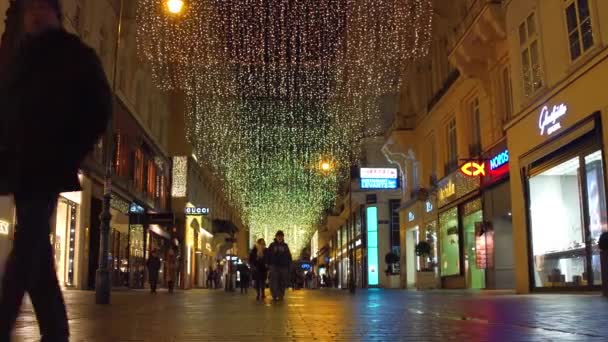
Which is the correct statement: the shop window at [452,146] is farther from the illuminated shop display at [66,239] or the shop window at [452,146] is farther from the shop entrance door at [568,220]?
the illuminated shop display at [66,239]

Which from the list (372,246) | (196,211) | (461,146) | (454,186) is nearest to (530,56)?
(461,146)

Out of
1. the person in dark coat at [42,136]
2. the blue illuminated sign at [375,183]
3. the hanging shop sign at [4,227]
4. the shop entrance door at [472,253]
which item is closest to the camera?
the person in dark coat at [42,136]

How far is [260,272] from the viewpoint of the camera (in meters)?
19.3

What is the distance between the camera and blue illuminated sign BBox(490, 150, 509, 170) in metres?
21.2

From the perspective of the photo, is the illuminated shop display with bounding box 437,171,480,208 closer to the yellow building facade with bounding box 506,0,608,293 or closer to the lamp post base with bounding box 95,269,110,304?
the yellow building facade with bounding box 506,0,608,293

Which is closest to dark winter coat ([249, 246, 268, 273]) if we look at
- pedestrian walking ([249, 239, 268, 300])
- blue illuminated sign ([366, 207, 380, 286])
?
pedestrian walking ([249, 239, 268, 300])

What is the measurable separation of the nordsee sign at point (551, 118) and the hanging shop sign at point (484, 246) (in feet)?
24.0

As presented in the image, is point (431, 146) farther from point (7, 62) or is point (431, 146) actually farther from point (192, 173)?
point (7, 62)

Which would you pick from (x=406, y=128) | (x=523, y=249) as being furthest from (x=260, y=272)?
(x=406, y=128)

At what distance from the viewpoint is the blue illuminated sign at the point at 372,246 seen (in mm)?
48344

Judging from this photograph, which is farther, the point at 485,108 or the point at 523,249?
the point at 485,108

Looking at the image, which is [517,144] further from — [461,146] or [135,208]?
[135,208]

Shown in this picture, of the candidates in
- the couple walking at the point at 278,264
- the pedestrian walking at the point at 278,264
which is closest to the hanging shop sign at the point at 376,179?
the couple walking at the point at 278,264

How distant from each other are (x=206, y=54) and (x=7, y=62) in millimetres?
20836
